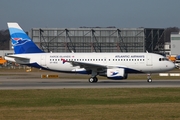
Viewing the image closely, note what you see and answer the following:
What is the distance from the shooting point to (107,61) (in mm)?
48875

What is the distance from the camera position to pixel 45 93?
33.0 meters

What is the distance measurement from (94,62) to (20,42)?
866 centimetres

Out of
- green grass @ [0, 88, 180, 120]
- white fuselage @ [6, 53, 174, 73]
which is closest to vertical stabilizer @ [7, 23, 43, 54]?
white fuselage @ [6, 53, 174, 73]

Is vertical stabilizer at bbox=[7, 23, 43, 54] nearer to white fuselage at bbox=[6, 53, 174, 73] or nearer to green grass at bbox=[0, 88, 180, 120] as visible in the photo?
white fuselage at bbox=[6, 53, 174, 73]

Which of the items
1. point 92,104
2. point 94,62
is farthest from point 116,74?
point 92,104

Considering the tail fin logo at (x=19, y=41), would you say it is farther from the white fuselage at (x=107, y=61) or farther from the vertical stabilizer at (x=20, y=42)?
the white fuselage at (x=107, y=61)

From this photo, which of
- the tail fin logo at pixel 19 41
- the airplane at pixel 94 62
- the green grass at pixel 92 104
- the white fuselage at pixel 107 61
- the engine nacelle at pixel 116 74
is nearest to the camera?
the green grass at pixel 92 104

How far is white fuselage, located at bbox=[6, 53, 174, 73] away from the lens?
48312 mm

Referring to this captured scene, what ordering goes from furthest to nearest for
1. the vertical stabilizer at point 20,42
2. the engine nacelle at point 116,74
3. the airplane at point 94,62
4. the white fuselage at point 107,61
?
the vertical stabilizer at point 20,42
the white fuselage at point 107,61
the airplane at point 94,62
the engine nacelle at point 116,74

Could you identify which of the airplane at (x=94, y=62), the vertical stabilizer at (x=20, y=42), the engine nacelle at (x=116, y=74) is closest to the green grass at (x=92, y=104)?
the engine nacelle at (x=116, y=74)

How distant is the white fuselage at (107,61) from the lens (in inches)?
1902

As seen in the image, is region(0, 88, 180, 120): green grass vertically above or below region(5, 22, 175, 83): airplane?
below

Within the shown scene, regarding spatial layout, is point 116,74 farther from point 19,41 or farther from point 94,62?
point 19,41

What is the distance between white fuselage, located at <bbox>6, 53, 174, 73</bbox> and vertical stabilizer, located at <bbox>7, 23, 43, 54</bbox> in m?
0.77
